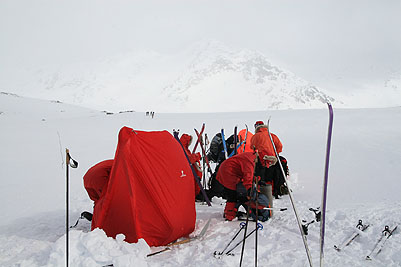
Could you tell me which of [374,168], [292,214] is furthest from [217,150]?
[374,168]

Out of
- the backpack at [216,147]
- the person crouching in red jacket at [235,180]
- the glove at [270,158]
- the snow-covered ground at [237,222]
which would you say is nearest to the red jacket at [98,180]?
the snow-covered ground at [237,222]

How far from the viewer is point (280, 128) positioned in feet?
52.1

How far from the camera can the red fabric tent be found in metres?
3.49

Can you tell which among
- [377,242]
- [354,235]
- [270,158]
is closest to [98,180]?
[270,158]

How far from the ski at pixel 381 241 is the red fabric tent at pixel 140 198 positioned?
2119 mm

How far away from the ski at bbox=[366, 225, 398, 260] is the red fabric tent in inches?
83.4

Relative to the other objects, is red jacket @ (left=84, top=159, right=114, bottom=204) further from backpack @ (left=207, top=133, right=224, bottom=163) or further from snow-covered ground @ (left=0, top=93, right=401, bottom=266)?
backpack @ (left=207, top=133, right=224, bottom=163)

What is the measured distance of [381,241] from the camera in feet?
10.0

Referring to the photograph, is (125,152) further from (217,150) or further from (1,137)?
(1,137)

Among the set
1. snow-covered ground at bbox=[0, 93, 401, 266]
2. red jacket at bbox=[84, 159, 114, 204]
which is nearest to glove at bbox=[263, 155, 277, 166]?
snow-covered ground at bbox=[0, 93, 401, 266]

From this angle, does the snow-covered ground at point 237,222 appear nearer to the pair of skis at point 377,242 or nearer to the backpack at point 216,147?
the pair of skis at point 377,242

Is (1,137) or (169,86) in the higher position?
(169,86)

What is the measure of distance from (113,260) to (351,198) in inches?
157

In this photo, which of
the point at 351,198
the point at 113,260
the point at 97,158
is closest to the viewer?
the point at 113,260
